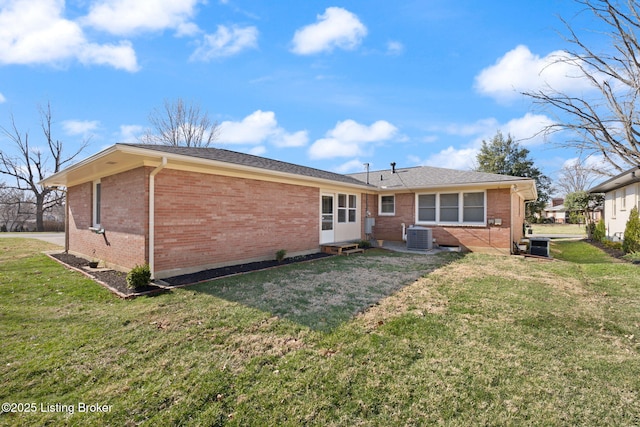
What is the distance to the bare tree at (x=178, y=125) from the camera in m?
27.1

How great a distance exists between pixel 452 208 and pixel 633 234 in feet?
21.5

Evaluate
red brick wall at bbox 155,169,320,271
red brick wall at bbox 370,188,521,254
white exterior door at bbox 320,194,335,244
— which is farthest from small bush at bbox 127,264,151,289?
red brick wall at bbox 370,188,521,254

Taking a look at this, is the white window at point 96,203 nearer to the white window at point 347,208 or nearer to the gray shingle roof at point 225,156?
the gray shingle roof at point 225,156

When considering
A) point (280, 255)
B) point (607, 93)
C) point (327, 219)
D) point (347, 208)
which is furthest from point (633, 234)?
point (280, 255)

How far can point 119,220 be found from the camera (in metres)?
7.63

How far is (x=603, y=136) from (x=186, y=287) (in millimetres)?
12165

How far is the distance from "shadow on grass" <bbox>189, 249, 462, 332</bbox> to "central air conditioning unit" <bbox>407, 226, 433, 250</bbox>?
2.32m

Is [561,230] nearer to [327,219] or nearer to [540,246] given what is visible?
[540,246]

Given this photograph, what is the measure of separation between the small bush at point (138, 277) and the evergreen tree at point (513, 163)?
110 feet

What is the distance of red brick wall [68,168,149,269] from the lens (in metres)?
6.61

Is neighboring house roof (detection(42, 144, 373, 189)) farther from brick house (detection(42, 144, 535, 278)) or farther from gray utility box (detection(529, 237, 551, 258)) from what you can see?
gray utility box (detection(529, 237, 551, 258))

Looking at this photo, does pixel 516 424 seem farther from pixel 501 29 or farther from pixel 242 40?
pixel 242 40

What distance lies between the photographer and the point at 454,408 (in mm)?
2424

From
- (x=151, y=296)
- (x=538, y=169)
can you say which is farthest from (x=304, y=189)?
(x=538, y=169)
